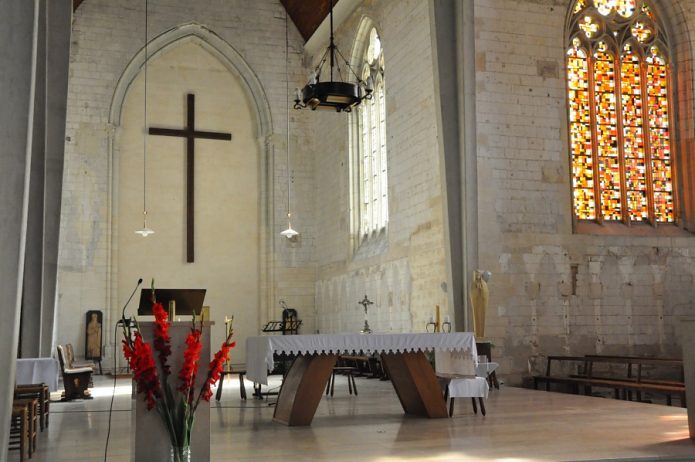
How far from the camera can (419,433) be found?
6.41 meters

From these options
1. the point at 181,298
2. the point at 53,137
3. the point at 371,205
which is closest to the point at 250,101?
the point at 371,205

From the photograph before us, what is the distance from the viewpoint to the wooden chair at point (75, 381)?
10.3 metres

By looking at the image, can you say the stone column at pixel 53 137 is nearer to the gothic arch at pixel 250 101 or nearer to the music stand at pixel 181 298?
the gothic arch at pixel 250 101

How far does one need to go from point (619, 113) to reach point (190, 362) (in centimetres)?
1007

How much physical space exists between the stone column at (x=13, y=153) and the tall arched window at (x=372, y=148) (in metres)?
9.66

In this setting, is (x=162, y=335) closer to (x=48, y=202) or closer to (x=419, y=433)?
(x=419, y=433)

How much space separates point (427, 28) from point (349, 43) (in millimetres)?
3994

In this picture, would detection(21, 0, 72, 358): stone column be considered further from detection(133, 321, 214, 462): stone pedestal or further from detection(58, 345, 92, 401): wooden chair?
detection(133, 321, 214, 462): stone pedestal

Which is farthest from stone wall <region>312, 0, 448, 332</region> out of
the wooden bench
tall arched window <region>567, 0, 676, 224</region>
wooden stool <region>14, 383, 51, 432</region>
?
wooden stool <region>14, 383, 51, 432</region>

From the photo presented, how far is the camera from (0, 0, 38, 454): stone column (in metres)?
5.52

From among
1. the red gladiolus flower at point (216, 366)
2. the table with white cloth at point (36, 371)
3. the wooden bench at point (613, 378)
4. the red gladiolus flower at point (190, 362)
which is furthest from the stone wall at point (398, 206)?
the red gladiolus flower at point (190, 362)

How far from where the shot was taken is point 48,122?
38.4 ft

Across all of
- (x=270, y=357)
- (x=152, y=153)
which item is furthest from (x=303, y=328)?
(x=270, y=357)

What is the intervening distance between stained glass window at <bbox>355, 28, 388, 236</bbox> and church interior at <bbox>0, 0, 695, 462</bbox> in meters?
0.06
